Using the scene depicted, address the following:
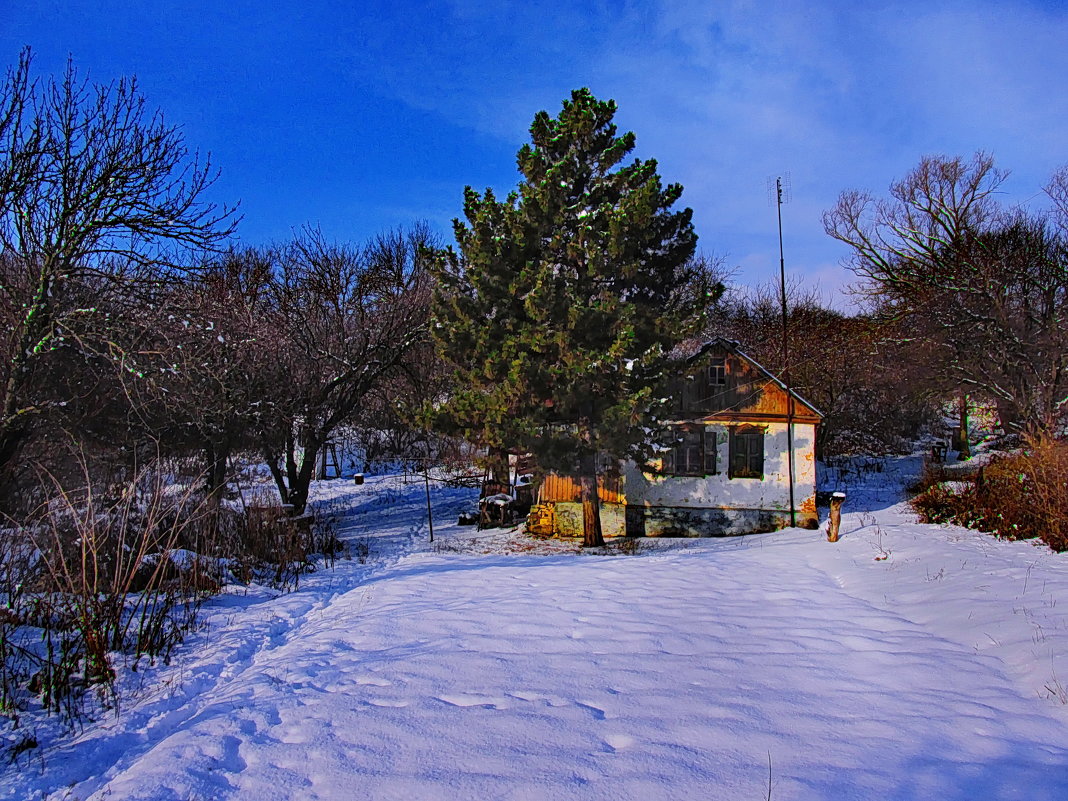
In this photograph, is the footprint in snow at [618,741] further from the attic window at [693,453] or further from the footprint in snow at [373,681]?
the attic window at [693,453]

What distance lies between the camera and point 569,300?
14.5m

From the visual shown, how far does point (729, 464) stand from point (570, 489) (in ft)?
15.6

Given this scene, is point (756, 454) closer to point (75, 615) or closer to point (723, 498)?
point (723, 498)

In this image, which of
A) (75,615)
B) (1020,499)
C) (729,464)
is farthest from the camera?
(729,464)

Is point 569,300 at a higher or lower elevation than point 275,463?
higher

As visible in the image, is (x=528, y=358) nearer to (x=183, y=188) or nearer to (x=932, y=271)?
(x=183, y=188)

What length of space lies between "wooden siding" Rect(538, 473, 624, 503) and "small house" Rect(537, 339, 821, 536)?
14cm

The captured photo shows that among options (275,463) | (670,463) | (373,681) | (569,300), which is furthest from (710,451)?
(373,681)

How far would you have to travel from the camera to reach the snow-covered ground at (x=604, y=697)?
327cm

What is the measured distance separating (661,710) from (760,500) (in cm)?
1524

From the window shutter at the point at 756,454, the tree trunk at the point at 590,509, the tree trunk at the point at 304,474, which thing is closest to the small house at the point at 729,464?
the window shutter at the point at 756,454

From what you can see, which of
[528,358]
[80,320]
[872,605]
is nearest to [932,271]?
[528,358]

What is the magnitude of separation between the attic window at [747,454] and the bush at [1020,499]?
15.9 feet

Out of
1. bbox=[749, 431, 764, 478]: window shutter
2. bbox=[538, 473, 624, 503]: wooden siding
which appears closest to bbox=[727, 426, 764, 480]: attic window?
bbox=[749, 431, 764, 478]: window shutter
